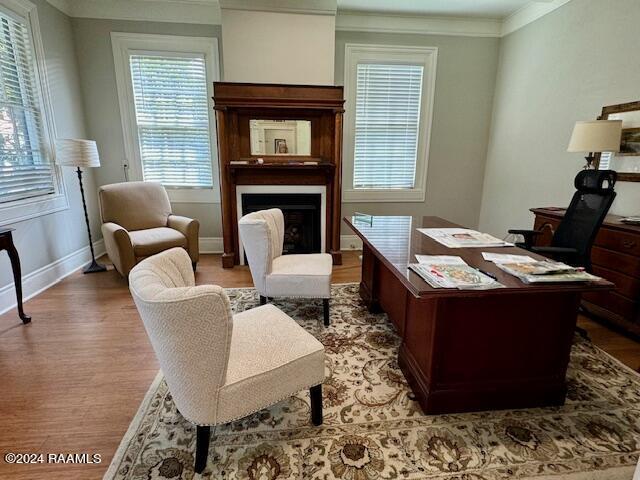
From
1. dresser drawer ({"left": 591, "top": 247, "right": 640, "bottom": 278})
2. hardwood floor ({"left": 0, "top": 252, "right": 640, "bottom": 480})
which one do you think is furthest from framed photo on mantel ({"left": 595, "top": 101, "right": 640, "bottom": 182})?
hardwood floor ({"left": 0, "top": 252, "right": 640, "bottom": 480})

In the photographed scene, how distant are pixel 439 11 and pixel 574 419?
14.1ft

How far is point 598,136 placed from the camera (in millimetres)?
2572

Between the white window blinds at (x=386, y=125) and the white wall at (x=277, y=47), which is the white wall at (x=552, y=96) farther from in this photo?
the white wall at (x=277, y=47)

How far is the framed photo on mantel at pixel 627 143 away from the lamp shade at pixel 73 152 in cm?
496

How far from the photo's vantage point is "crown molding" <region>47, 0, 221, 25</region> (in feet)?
12.2

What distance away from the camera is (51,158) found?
135 inches

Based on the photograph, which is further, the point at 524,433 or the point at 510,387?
the point at 510,387

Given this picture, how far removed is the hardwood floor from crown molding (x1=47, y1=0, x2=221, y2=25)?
3090 mm

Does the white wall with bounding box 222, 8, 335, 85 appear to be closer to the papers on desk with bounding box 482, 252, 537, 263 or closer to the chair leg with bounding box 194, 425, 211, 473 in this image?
the papers on desk with bounding box 482, 252, 537, 263

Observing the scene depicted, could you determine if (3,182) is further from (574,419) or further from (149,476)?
(574,419)

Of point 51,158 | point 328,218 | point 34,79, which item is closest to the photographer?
point 34,79

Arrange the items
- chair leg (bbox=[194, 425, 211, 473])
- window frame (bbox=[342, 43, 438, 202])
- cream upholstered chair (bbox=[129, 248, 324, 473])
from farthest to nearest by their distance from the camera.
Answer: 1. window frame (bbox=[342, 43, 438, 202])
2. chair leg (bbox=[194, 425, 211, 473])
3. cream upholstered chair (bbox=[129, 248, 324, 473])

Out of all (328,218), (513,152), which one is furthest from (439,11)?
(328,218)

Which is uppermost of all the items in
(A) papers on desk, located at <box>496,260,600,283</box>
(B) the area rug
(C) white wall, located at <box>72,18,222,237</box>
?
(C) white wall, located at <box>72,18,222,237</box>
